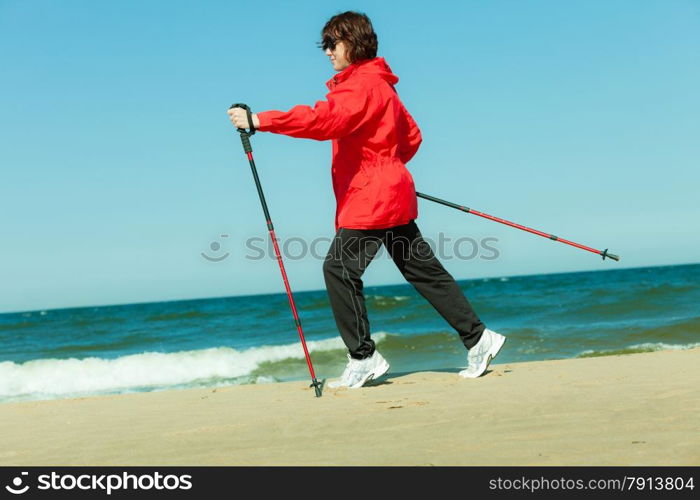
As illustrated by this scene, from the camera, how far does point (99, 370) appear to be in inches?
448

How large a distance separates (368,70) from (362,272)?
1.12 metres

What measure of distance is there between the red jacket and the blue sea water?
62.7 inches

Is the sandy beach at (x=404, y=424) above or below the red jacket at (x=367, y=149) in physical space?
below

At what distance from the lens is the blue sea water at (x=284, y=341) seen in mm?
8250

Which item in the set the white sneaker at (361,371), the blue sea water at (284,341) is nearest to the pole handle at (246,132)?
the white sneaker at (361,371)

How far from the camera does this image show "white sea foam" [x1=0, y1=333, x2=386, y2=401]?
8.88 meters

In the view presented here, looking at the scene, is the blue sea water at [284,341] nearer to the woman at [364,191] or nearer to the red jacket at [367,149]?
the woman at [364,191]

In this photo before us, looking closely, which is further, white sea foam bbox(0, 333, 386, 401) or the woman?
white sea foam bbox(0, 333, 386, 401)

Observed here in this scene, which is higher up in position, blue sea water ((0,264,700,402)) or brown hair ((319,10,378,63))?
brown hair ((319,10,378,63))

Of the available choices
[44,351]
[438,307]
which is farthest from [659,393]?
[44,351]

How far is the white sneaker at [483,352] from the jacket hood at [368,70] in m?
1.59

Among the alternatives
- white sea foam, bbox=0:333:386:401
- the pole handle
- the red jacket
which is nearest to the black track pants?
the red jacket

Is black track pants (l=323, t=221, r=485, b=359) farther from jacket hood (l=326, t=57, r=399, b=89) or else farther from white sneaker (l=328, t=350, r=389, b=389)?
jacket hood (l=326, t=57, r=399, b=89)
